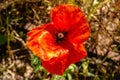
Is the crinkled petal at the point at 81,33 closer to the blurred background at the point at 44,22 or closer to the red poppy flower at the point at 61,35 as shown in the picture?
the red poppy flower at the point at 61,35

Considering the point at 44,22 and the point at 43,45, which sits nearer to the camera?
the point at 43,45

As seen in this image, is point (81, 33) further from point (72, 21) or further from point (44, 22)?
point (44, 22)

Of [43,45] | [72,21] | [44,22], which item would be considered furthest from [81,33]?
[44,22]

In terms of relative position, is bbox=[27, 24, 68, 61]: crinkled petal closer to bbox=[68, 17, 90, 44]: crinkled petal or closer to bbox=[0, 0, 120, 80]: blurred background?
bbox=[68, 17, 90, 44]: crinkled petal

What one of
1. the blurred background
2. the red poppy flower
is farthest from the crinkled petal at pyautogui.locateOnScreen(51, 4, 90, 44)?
the blurred background

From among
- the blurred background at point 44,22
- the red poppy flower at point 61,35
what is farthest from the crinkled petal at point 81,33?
the blurred background at point 44,22

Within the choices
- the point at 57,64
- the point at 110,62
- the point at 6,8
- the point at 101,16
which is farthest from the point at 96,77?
the point at 6,8

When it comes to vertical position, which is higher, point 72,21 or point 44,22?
point 72,21

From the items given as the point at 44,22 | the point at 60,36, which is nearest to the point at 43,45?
the point at 60,36

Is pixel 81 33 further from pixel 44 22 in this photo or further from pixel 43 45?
pixel 44 22
